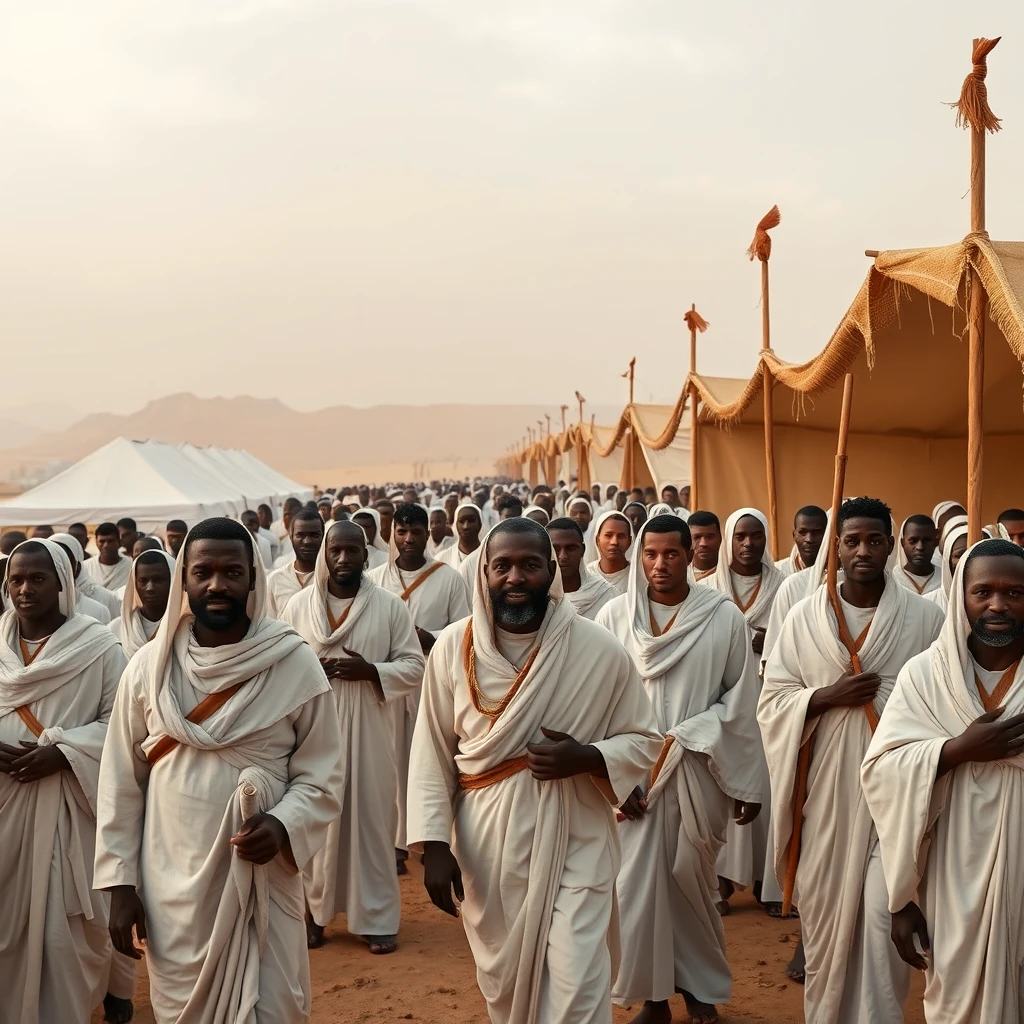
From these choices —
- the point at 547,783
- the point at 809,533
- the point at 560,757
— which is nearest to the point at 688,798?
the point at 547,783

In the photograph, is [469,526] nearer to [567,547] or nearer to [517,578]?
[567,547]

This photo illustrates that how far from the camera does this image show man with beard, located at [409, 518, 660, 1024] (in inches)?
148

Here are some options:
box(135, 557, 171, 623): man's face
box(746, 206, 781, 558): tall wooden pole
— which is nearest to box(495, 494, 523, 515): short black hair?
box(746, 206, 781, 558): tall wooden pole

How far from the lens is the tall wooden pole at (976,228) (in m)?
6.10

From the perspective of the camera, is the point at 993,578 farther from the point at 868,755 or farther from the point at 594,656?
the point at 594,656

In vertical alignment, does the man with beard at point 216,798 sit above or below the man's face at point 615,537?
below

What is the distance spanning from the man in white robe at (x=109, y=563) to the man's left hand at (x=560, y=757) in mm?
7410

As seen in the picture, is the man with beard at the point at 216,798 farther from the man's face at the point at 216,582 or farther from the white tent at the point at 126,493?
the white tent at the point at 126,493

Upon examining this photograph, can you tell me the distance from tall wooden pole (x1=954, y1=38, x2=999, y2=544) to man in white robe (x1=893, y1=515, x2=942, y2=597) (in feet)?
4.91

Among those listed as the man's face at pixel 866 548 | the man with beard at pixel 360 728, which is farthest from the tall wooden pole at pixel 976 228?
the man with beard at pixel 360 728

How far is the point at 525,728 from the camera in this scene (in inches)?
150

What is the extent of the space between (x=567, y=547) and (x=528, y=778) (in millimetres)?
3395

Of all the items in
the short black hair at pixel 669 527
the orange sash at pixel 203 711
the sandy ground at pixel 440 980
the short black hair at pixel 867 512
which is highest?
the short black hair at pixel 867 512

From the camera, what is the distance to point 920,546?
7785 millimetres
